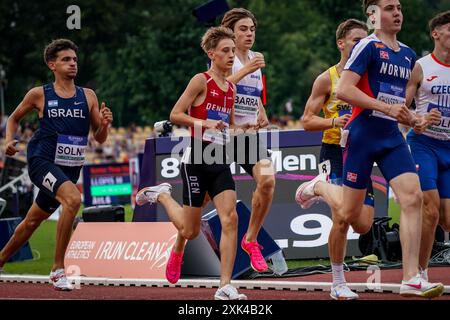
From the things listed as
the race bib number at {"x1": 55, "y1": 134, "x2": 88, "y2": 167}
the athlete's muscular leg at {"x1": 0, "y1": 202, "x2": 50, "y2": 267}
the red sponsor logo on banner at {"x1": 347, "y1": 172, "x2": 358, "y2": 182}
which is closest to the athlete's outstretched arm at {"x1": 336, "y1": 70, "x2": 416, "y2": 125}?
the red sponsor logo on banner at {"x1": 347, "y1": 172, "x2": 358, "y2": 182}

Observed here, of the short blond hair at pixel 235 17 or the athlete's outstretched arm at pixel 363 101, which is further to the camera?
the short blond hair at pixel 235 17

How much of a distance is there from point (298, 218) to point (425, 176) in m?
5.22

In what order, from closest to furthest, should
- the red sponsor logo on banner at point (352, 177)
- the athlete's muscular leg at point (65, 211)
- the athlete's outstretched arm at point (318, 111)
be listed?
the red sponsor logo on banner at point (352, 177) → the athlete's outstretched arm at point (318, 111) → the athlete's muscular leg at point (65, 211)

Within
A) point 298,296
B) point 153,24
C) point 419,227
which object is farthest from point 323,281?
point 153,24

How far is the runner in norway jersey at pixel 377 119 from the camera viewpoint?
9.03 m

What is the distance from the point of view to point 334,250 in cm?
963

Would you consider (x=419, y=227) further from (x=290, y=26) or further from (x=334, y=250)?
(x=290, y=26)

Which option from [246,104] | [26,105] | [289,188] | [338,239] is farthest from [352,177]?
[289,188]

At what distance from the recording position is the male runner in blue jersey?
11492 mm

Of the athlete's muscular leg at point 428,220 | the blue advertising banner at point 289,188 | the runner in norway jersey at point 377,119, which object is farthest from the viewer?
the blue advertising banner at point 289,188

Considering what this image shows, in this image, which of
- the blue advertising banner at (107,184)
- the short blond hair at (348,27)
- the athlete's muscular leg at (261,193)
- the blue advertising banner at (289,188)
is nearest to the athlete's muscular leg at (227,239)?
the athlete's muscular leg at (261,193)

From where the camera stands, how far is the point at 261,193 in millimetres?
11781

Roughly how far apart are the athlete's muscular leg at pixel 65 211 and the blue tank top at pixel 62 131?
15.5 inches

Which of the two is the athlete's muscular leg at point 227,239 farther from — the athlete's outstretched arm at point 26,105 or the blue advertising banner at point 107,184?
the blue advertising banner at point 107,184
